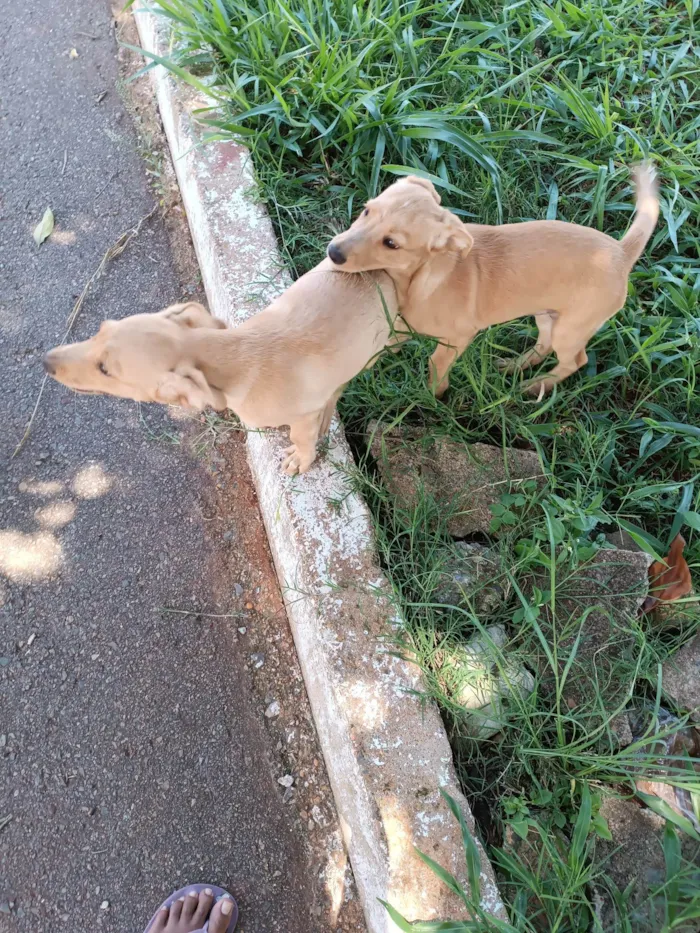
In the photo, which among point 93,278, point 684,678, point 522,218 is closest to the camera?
point 684,678

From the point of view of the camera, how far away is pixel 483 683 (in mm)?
2512

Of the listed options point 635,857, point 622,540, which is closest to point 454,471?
point 622,540

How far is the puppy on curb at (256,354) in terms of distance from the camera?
2117 mm

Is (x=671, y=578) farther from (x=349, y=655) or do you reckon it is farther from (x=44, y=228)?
(x=44, y=228)

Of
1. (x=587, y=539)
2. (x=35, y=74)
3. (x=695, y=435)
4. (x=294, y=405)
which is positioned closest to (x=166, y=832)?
(x=294, y=405)

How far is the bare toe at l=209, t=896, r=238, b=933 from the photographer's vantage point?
97.4 inches

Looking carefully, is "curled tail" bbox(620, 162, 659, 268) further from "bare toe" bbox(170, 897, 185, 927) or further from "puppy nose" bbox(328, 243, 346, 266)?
"bare toe" bbox(170, 897, 185, 927)

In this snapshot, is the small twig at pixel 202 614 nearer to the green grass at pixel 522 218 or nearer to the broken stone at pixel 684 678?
the green grass at pixel 522 218

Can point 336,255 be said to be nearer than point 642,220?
Yes

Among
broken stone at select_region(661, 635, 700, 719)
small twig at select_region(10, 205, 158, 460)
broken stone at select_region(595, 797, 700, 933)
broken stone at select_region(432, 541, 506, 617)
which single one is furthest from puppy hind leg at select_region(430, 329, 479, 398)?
small twig at select_region(10, 205, 158, 460)

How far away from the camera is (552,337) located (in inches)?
115

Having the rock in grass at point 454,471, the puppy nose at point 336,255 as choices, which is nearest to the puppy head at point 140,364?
the puppy nose at point 336,255

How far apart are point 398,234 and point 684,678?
84.0 inches

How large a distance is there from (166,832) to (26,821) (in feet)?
1.87
